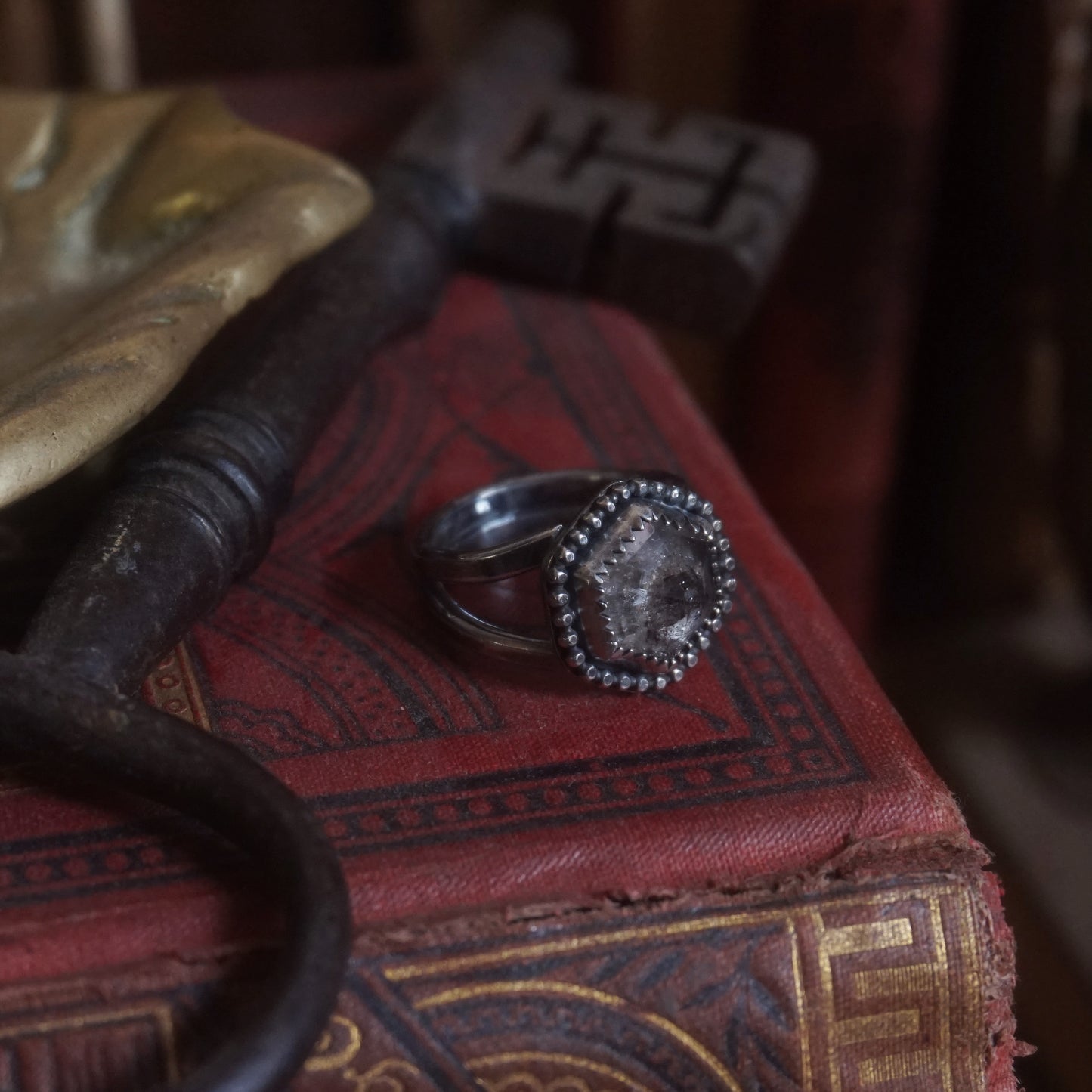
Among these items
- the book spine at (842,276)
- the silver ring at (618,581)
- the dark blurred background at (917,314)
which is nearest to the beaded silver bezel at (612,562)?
the silver ring at (618,581)

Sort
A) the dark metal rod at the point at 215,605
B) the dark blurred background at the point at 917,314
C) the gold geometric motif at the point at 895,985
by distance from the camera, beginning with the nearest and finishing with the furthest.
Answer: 1. the dark metal rod at the point at 215,605
2. the gold geometric motif at the point at 895,985
3. the dark blurred background at the point at 917,314

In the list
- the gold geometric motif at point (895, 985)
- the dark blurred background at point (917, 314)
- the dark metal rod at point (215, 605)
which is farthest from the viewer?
the dark blurred background at point (917, 314)

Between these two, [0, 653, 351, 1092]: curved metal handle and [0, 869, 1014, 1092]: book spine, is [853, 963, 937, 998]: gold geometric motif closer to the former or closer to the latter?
[0, 869, 1014, 1092]: book spine

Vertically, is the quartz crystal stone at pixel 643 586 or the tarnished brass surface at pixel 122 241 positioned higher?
the tarnished brass surface at pixel 122 241

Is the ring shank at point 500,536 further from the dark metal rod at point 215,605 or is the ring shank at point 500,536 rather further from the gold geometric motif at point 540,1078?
the gold geometric motif at point 540,1078

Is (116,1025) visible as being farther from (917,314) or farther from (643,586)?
(917,314)

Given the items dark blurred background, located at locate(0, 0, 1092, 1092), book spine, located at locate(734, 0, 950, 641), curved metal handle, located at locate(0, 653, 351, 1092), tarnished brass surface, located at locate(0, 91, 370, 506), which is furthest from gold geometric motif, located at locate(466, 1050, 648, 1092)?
book spine, located at locate(734, 0, 950, 641)

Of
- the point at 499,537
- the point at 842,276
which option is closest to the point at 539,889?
the point at 499,537

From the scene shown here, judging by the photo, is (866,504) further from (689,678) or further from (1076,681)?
(689,678)
